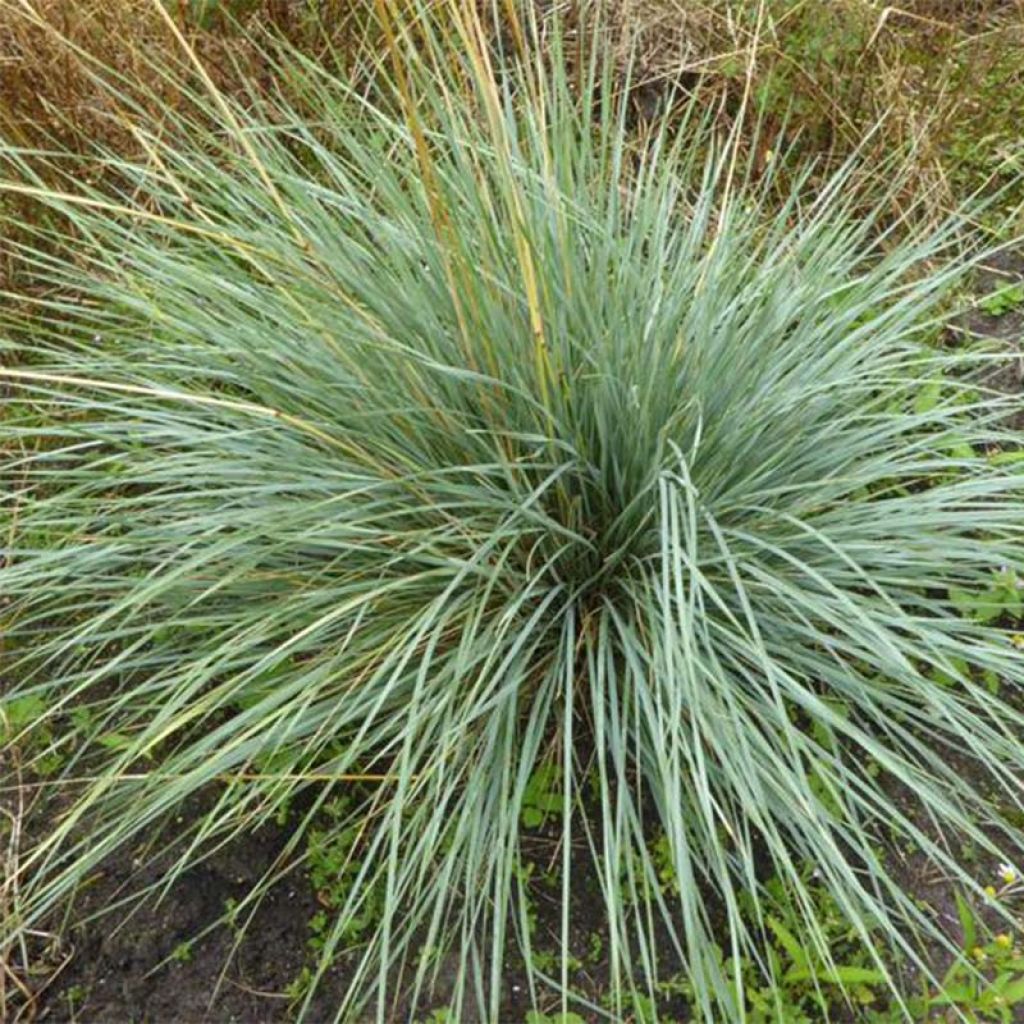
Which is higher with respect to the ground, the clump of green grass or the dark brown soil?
the clump of green grass

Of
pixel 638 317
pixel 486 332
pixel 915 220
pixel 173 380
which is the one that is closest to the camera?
pixel 486 332

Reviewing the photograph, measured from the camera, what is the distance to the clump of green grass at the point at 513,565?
168 cm

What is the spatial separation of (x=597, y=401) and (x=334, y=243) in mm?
585

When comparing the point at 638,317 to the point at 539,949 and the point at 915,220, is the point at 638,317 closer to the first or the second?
the point at 539,949

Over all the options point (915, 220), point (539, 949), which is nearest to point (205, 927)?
point (539, 949)

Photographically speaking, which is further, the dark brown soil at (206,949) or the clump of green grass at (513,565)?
the dark brown soil at (206,949)

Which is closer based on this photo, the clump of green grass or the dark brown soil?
the clump of green grass

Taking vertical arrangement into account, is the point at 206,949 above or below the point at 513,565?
below

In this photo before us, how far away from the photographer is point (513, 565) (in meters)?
1.91

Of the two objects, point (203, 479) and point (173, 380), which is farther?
point (173, 380)

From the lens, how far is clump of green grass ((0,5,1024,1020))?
1.68 metres

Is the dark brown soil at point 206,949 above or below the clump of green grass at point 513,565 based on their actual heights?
below

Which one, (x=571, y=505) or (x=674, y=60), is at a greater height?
(x=674, y=60)

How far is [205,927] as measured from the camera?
189 cm
